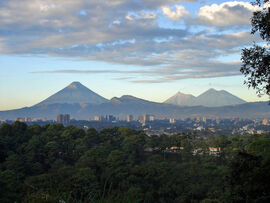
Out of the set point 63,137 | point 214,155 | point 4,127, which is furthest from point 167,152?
point 4,127

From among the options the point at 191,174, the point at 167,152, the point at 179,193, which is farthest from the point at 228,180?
the point at 167,152

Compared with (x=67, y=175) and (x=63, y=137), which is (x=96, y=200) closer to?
(x=67, y=175)

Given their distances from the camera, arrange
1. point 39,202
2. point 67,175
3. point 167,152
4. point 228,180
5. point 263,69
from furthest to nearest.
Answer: point 167,152 < point 67,175 < point 228,180 < point 263,69 < point 39,202

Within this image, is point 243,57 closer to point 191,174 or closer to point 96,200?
point 96,200

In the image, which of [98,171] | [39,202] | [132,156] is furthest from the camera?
[132,156]

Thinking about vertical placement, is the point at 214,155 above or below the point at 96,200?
below

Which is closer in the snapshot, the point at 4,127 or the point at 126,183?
the point at 126,183

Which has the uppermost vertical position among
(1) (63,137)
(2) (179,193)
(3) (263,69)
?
(3) (263,69)
